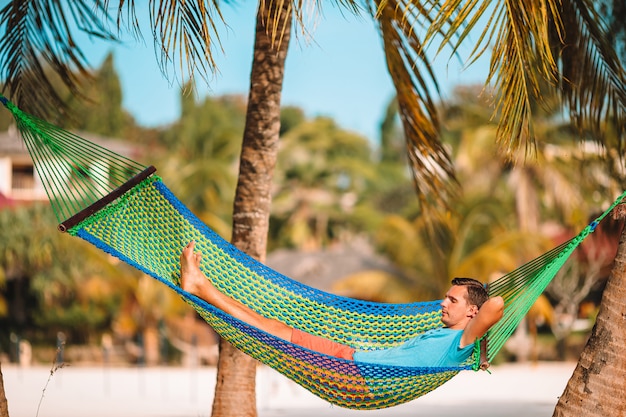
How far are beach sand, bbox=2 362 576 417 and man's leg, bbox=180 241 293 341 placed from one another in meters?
1.30

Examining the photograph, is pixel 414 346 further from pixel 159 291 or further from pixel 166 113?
pixel 166 113

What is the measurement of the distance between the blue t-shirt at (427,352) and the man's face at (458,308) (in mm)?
40

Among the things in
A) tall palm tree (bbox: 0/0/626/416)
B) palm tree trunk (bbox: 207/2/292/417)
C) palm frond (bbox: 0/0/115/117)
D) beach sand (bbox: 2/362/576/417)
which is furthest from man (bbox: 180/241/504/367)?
palm frond (bbox: 0/0/115/117)

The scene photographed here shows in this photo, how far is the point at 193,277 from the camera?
3393 mm

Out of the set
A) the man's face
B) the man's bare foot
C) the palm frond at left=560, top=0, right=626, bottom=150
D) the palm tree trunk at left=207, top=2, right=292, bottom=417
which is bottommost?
the man's face

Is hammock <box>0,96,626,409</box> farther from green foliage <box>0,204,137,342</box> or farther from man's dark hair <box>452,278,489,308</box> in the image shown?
green foliage <box>0,204,137,342</box>

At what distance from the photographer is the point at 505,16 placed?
3061 mm

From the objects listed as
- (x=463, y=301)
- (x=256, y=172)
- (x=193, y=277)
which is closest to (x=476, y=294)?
(x=463, y=301)

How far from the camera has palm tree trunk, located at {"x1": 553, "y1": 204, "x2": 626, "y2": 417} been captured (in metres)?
2.90

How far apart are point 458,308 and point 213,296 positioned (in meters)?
0.90

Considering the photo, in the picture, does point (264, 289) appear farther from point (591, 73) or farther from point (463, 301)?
point (591, 73)

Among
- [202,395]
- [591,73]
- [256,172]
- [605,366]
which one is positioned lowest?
[605,366]

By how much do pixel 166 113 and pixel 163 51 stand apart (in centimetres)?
2967

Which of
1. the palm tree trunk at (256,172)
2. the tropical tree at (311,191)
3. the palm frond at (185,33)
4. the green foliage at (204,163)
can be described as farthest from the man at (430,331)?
the tropical tree at (311,191)
